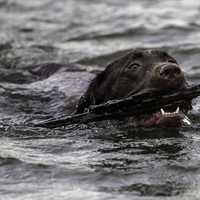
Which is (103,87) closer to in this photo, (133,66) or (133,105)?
(133,66)

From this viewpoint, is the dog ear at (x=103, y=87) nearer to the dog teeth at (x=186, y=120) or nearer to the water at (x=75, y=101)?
the water at (x=75, y=101)

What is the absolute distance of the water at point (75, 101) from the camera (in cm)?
516

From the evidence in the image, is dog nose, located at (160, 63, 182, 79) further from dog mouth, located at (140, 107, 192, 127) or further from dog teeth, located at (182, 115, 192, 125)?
dog teeth, located at (182, 115, 192, 125)

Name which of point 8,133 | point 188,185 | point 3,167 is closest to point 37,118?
point 8,133

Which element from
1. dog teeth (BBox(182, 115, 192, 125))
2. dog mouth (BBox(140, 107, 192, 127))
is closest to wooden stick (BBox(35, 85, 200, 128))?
dog mouth (BBox(140, 107, 192, 127))

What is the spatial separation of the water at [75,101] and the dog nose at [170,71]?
548 millimetres

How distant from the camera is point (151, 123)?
6688 millimetres

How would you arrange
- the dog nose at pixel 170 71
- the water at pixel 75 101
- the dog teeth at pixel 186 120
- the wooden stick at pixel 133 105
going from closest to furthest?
the water at pixel 75 101
the wooden stick at pixel 133 105
the dog nose at pixel 170 71
the dog teeth at pixel 186 120

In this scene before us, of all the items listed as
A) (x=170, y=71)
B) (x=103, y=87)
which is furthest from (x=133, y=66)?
(x=170, y=71)

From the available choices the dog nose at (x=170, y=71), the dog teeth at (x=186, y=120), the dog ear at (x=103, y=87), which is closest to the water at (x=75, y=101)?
the dog teeth at (x=186, y=120)

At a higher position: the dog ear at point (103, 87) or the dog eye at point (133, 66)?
the dog eye at point (133, 66)

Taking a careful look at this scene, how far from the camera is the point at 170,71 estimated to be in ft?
21.5

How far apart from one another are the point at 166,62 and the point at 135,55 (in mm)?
468

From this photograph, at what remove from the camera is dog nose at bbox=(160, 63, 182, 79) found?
652 centimetres
